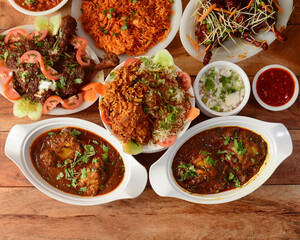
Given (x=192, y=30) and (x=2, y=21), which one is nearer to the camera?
(x=192, y=30)

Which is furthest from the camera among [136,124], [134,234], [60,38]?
[134,234]

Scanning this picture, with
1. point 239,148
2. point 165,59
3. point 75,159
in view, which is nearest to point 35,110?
point 75,159

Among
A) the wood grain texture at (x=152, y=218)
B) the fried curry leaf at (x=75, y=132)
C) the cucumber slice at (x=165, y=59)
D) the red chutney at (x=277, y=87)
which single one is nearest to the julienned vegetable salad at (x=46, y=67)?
the fried curry leaf at (x=75, y=132)

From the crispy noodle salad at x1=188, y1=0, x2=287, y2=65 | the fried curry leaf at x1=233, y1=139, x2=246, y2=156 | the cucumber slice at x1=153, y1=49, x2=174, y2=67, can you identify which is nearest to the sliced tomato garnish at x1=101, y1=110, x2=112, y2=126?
the cucumber slice at x1=153, y1=49, x2=174, y2=67

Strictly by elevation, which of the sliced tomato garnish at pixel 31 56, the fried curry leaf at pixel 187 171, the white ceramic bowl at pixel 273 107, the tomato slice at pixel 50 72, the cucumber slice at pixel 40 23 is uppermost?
the cucumber slice at pixel 40 23

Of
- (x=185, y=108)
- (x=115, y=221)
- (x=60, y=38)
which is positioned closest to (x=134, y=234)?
(x=115, y=221)

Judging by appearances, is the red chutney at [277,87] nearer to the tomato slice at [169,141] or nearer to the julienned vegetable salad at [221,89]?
the julienned vegetable salad at [221,89]

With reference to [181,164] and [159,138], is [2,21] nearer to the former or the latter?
[159,138]
